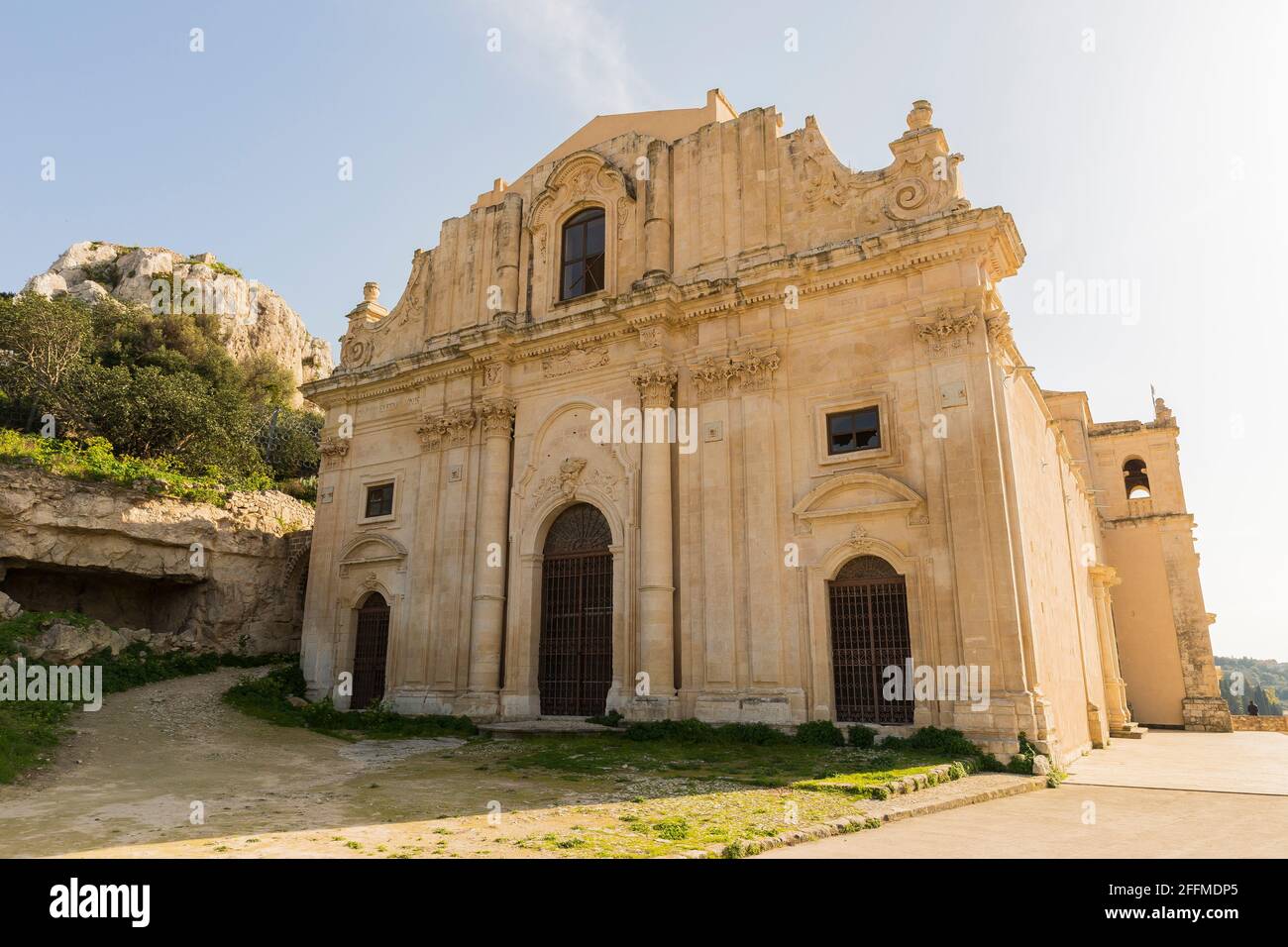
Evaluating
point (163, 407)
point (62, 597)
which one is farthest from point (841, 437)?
point (163, 407)

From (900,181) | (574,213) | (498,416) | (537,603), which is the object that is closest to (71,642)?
(537,603)

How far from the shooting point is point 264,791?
30.6 feet

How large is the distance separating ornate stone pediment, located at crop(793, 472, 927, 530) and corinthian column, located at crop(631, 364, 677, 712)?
9.29ft

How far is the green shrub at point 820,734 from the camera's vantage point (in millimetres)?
13805

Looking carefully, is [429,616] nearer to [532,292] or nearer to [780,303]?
[532,292]

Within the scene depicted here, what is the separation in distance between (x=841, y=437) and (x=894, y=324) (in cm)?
236

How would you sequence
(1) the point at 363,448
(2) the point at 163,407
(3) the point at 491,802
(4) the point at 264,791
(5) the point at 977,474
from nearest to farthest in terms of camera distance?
(3) the point at 491,802 < (4) the point at 264,791 < (5) the point at 977,474 < (1) the point at 363,448 < (2) the point at 163,407

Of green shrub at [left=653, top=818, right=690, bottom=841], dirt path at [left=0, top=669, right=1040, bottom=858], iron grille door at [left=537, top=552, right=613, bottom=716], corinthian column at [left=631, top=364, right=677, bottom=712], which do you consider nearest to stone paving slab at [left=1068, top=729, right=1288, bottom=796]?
dirt path at [left=0, top=669, right=1040, bottom=858]

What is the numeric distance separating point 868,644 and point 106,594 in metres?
20.9

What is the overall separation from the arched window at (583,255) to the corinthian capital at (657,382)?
3.39 metres

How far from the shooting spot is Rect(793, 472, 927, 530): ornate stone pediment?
14.4 metres

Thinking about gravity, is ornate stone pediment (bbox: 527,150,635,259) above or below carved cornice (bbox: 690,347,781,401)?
above

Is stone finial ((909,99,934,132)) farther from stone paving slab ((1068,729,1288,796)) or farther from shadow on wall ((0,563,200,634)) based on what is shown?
shadow on wall ((0,563,200,634))

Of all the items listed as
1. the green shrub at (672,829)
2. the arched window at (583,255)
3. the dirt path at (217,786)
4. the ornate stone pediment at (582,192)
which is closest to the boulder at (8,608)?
the dirt path at (217,786)
